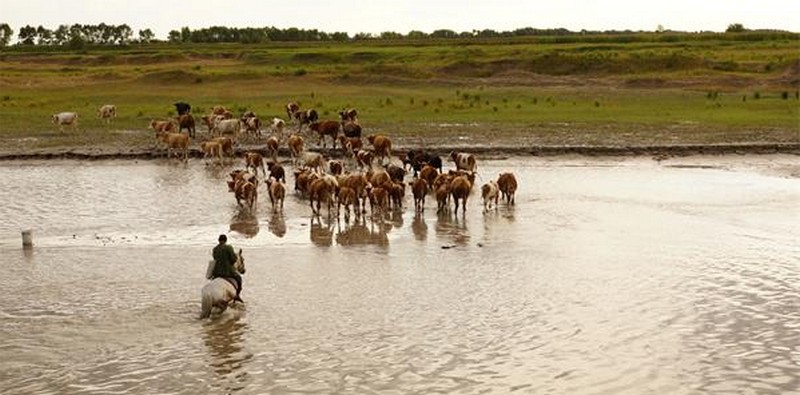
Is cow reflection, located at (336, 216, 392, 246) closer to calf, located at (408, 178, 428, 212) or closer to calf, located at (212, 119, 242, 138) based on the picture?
calf, located at (408, 178, 428, 212)

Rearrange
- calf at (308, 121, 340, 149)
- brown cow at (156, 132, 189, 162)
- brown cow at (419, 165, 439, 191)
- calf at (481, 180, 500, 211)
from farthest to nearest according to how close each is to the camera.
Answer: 1. calf at (308, 121, 340, 149)
2. brown cow at (156, 132, 189, 162)
3. brown cow at (419, 165, 439, 191)
4. calf at (481, 180, 500, 211)

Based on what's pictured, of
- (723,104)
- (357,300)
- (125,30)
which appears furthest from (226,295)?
(125,30)

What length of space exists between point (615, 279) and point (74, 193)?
48.3ft

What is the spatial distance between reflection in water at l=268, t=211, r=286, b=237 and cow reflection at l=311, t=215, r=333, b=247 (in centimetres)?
58

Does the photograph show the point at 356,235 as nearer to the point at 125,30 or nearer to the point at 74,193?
the point at 74,193

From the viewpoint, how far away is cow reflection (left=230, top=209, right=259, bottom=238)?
2023 cm

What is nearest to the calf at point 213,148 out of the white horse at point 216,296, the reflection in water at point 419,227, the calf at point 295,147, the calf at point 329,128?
the calf at point 295,147

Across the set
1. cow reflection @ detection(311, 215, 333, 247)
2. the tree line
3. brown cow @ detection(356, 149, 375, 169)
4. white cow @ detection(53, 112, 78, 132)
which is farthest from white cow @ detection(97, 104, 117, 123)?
the tree line

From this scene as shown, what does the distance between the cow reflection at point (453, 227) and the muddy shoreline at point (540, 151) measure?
433 inches

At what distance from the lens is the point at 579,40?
97.1m

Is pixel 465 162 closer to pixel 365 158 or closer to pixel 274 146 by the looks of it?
pixel 365 158

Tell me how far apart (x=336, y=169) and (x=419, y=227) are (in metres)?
5.36

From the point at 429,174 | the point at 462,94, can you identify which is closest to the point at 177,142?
the point at 429,174

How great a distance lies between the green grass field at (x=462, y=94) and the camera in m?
36.9
